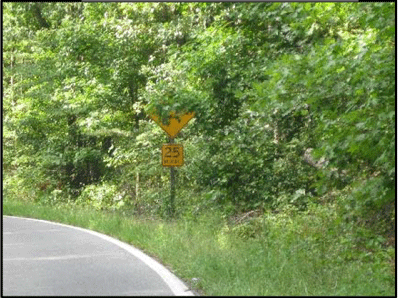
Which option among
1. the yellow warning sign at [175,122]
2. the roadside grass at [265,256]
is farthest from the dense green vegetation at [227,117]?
the yellow warning sign at [175,122]

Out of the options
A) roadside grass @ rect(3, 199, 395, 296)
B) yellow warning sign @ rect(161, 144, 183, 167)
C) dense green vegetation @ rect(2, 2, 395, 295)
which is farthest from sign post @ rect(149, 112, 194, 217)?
roadside grass @ rect(3, 199, 395, 296)

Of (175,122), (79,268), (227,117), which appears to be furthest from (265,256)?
(175,122)

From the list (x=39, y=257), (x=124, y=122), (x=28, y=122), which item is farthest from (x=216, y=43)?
(x=28, y=122)

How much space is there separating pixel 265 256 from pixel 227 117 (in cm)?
750

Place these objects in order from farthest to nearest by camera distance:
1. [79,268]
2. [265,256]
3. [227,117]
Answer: [227,117] < [79,268] < [265,256]

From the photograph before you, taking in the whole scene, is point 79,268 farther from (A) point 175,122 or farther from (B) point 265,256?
(A) point 175,122

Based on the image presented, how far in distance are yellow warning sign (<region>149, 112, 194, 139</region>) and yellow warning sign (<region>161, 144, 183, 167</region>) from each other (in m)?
0.34

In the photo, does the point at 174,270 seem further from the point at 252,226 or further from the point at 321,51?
the point at 252,226

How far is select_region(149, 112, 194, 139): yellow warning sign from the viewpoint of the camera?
56.5 feet

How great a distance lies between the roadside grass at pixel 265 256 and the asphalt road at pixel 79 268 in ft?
1.05

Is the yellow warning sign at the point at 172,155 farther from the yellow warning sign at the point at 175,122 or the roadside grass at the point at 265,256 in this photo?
the roadside grass at the point at 265,256

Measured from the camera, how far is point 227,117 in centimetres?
1730

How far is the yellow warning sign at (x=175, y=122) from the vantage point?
56.5 feet

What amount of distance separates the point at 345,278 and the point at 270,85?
8.71 ft
